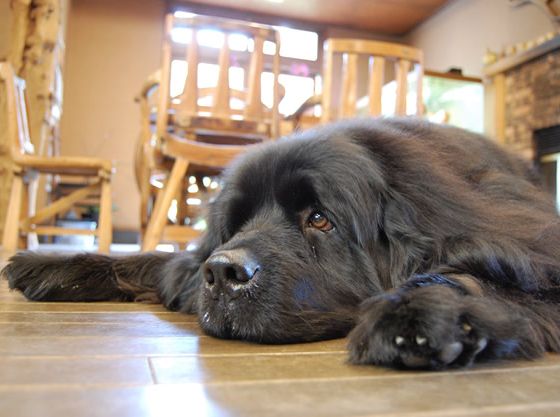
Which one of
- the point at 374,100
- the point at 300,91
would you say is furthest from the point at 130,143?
the point at 374,100

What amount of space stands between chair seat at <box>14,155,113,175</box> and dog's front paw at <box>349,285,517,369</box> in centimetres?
381

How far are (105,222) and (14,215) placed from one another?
696mm

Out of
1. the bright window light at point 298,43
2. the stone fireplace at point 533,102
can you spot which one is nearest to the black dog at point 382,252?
the stone fireplace at point 533,102

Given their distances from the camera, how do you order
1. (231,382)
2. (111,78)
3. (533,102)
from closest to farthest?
(231,382) < (533,102) < (111,78)

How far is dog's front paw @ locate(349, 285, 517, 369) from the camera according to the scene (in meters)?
0.93

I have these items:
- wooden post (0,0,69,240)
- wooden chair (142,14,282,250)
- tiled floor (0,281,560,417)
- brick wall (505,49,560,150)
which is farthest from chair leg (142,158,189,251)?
brick wall (505,49,560,150)

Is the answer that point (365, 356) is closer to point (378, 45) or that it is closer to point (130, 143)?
point (378, 45)

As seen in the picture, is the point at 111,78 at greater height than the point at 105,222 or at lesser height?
greater

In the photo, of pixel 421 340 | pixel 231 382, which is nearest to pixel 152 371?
pixel 231 382

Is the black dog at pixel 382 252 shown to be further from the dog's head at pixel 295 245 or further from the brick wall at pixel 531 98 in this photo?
the brick wall at pixel 531 98

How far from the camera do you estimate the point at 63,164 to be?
4.34 meters

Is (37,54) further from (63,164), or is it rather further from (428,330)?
(428,330)

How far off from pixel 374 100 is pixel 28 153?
9.14 ft

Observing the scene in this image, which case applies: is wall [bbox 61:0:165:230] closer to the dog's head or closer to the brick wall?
the brick wall
